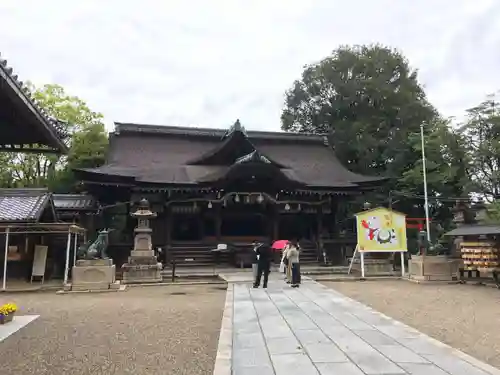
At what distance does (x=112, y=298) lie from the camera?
1091 centimetres

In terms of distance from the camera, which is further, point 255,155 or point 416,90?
point 416,90

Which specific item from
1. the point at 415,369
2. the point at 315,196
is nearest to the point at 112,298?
the point at 415,369

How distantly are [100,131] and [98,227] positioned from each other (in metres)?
12.6

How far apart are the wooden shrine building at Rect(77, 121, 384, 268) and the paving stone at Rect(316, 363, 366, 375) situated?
597 inches

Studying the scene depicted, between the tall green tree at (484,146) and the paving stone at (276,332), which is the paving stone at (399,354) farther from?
the tall green tree at (484,146)

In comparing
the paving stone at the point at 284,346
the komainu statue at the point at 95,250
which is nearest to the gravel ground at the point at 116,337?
the paving stone at the point at 284,346

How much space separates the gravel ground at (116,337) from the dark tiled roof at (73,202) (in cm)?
940

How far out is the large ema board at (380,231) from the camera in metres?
15.1

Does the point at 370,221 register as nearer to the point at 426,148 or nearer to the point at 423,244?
the point at 423,244

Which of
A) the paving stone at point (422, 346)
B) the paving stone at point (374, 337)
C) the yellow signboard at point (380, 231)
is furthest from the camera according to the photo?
the yellow signboard at point (380, 231)

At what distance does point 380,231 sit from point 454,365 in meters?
10.8

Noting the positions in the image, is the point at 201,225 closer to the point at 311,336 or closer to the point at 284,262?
the point at 284,262

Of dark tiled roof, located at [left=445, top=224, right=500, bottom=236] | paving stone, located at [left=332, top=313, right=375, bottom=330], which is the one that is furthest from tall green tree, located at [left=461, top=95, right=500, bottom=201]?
paving stone, located at [left=332, top=313, right=375, bottom=330]

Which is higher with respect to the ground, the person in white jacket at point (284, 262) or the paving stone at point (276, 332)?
the person in white jacket at point (284, 262)
